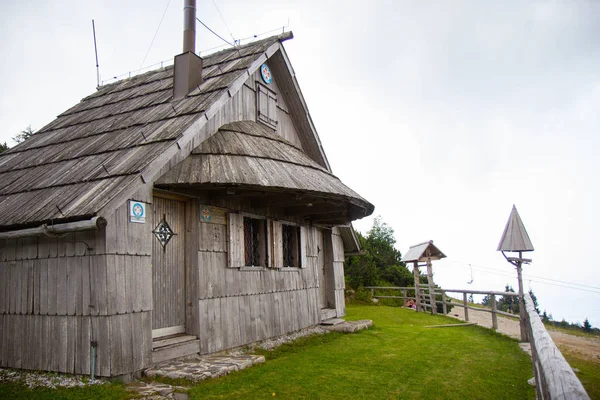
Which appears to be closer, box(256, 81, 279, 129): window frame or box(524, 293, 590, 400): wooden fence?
box(524, 293, 590, 400): wooden fence

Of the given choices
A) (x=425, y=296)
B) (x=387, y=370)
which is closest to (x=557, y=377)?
(x=387, y=370)

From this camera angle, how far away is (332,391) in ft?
20.7

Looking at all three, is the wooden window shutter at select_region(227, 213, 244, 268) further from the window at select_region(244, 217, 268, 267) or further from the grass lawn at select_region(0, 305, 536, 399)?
the grass lawn at select_region(0, 305, 536, 399)

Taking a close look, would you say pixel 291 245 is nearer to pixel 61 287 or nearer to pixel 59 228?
pixel 61 287

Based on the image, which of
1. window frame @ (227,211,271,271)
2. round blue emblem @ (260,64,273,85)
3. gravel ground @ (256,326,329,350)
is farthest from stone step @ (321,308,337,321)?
round blue emblem @ (260,64,273,85)

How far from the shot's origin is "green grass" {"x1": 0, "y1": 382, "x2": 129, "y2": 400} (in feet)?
18.3

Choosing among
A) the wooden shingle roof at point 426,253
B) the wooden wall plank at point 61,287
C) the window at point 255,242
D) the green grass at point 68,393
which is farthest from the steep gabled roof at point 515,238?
the wooden wall plank at point 61,287

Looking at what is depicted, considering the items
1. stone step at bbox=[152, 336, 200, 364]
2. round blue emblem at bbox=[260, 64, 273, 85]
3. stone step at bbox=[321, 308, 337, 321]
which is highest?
round blue emblem at bbox=[260, 64, 273, 85]

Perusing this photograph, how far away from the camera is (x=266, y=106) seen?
11.4 m

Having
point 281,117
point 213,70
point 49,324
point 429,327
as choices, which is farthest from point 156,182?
point 429,327

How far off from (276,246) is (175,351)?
3452 mm

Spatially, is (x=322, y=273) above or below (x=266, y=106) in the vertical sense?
below

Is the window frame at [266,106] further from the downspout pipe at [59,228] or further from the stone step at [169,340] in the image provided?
the downspout pipe at [59,228]

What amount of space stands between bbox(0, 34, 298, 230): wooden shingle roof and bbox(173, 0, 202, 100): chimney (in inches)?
11.8
